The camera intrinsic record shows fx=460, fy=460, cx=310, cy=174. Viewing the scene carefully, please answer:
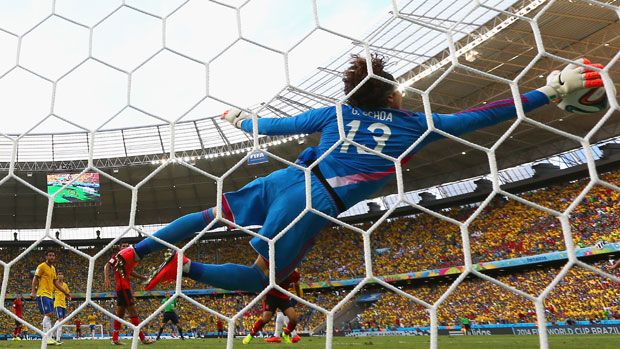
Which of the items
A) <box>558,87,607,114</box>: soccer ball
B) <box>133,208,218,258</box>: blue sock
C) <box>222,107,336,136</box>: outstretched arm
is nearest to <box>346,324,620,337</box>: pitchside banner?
<box>558,87,607,114</box>: soccer ball

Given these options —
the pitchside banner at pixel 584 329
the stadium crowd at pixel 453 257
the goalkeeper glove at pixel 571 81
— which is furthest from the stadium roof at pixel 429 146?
the pitchside banner at pixel 584 329

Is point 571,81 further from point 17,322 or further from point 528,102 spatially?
point 17,322

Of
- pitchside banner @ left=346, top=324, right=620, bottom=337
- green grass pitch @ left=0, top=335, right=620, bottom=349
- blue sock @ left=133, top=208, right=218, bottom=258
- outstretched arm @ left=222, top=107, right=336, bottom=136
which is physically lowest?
pitchside banner @ left=346, top=324, right=620, bottom=337

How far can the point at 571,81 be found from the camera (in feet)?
5.74

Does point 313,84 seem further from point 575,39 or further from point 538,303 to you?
point 538,303

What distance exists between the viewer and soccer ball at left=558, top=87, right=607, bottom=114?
1.76 m

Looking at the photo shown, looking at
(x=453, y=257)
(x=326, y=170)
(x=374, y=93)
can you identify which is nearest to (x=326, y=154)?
(x=326, y=170)

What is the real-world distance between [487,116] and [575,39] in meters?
11.2

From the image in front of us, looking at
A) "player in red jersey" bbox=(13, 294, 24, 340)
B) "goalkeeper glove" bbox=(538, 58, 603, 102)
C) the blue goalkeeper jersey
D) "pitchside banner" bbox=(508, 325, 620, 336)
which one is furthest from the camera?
"pitchside banner" bbox=(508, 325, 620, 336)

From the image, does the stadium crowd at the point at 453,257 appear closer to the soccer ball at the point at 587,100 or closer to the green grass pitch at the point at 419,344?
the green grass pitch at the point at 419,344

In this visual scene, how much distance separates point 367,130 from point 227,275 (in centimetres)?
82

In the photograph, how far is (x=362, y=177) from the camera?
1877 millimetres

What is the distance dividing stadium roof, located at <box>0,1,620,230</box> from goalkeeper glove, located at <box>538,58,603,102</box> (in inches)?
175

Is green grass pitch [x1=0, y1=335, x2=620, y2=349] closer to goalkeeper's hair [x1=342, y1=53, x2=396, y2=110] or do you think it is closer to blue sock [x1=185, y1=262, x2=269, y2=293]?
blue sock [x1=185, y1=262, x2=269, y2=293]
